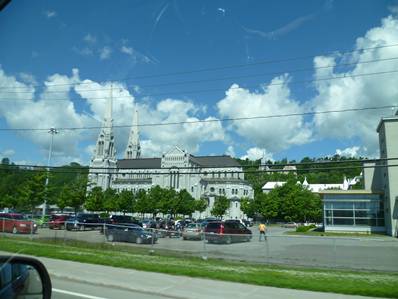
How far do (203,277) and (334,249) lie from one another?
7.78 m

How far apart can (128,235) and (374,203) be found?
38.9 metres

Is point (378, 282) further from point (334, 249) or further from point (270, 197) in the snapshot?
point (270, 197)

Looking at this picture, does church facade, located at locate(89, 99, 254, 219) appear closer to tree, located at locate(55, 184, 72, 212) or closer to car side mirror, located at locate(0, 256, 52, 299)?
tree, located at locate(55, 184, 72, 212)

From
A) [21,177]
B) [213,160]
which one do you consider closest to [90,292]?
[21,177]

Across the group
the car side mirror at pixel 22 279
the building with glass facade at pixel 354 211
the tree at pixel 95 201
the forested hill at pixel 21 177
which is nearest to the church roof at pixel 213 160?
the tree at pixel 95 201

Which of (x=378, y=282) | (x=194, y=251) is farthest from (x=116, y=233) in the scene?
(x=378, y=282)

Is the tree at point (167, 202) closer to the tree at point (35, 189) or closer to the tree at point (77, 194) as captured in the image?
the tree at point (77, 194)

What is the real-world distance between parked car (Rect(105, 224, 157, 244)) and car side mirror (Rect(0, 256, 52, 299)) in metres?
27.4

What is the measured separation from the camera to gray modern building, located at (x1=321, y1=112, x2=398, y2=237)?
51.1m

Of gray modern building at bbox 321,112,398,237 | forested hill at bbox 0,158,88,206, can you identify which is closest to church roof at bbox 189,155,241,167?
forested hill at bbox 0,158,88,206

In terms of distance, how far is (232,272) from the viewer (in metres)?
14.9

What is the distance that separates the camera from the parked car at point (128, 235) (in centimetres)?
3013

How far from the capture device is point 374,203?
2244 inches

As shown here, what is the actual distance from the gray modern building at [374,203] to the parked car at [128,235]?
33378mm
